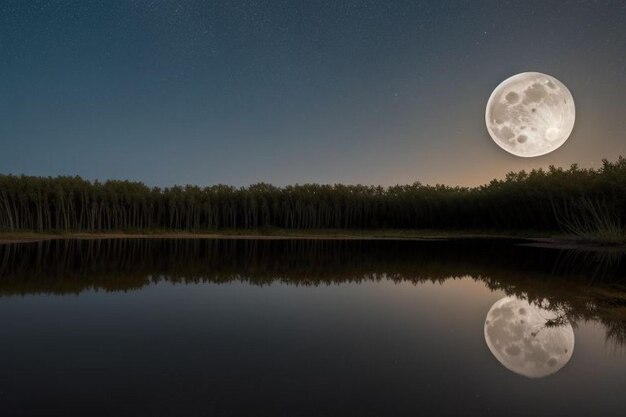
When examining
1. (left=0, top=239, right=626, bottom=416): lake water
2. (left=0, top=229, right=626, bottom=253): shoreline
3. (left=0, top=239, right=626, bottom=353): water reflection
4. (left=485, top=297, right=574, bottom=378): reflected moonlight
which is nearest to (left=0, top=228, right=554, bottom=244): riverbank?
(left=0, top=229, right=626, bottom=253): shoreline

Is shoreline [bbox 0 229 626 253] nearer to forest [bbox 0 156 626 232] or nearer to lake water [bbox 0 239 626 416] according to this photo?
forest [bbox 0 156 626 232]

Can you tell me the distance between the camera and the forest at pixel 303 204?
62031 mm

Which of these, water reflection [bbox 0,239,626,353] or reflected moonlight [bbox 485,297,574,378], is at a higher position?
water reflection [bbox 0,239,626,353]

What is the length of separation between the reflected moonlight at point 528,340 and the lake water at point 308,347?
0.17 ft

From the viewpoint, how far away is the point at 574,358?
29.7ft

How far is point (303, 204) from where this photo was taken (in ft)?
289

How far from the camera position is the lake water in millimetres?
6711

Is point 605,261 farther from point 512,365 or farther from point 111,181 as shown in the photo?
point 111,181

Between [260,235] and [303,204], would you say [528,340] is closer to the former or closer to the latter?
[260,235]

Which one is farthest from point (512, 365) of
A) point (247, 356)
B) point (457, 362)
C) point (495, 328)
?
point (247, 356)

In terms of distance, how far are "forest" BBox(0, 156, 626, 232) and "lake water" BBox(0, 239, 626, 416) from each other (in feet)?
145

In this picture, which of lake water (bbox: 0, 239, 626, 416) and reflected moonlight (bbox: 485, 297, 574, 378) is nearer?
lake water (bbox: 0, 239, 626, 416)

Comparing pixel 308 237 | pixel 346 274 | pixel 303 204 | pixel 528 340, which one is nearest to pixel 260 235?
pixel 308 237

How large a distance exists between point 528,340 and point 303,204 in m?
78.4
